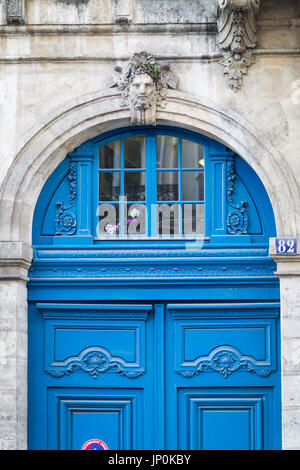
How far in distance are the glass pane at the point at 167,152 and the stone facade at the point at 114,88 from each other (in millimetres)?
283

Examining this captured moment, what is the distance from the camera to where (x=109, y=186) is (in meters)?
9.62

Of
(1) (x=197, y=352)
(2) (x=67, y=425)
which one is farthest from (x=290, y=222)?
(2) (x=67, y=425)

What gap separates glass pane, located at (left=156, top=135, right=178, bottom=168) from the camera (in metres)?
9.58

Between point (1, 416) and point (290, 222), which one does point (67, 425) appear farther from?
point (290, 222)

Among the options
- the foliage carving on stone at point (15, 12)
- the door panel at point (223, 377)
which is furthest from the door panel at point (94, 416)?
the foliage carving on stone at point (15, 12)

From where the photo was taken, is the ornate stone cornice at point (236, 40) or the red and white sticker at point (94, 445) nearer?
the ornate stone cornice at point (236, 40)

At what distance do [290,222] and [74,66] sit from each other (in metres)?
2.48

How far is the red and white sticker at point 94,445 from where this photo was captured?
9.30 m

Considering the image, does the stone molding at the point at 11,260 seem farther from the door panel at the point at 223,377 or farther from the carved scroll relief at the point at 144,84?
the carved scroll relief at the point at 144,84

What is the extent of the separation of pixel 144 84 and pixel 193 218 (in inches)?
52.6

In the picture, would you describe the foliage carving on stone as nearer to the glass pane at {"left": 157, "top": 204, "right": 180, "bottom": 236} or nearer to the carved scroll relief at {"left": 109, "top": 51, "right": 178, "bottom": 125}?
the carved scroll relief at {"left": 109, "top": 51, "right": 178, "bottom": 125}

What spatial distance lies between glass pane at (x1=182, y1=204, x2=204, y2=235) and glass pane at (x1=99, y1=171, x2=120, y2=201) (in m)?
0.67

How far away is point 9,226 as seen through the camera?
9.21 meters

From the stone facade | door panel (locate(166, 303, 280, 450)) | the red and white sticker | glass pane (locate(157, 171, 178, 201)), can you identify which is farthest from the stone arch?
the red and white sticker
